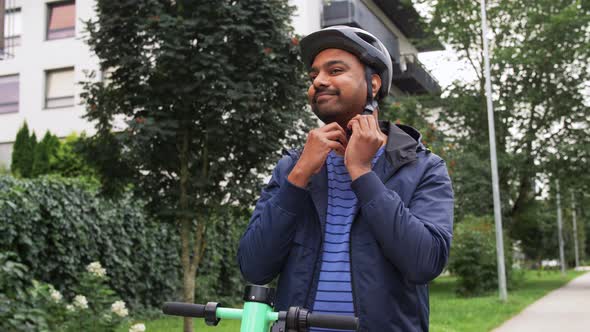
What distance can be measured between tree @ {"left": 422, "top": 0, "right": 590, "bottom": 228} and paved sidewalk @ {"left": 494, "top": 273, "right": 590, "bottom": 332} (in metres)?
7.50

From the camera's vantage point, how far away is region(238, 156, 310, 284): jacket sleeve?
1.88 m

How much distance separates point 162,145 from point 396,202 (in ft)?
20.8

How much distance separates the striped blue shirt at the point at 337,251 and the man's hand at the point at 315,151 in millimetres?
138

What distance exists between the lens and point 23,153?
19.6 metres

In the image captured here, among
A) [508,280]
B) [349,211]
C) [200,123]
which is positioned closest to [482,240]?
[508,280]

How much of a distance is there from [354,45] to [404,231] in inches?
22.5

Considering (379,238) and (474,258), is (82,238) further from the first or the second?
(474,258)

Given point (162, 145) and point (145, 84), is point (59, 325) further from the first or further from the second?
point (145, 84)

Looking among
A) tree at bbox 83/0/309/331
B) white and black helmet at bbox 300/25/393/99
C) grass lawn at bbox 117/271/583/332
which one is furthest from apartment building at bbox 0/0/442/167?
white and black helmet at bbox 300/25/393/99

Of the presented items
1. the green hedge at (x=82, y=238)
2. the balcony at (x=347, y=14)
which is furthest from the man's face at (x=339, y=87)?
the balcony at (x=347, y=14)

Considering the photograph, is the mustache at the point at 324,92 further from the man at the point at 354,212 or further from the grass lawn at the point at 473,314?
the grass lawn at the point at 473,314

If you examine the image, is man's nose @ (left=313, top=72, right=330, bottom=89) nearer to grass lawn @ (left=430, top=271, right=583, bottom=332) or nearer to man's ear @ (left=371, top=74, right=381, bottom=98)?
man's ear @ (left=371, top=74, right=381, bottom=98)

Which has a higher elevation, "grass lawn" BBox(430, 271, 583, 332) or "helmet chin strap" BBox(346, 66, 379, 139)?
"helmet chin strap" BBox(346, 66, 379, 139)

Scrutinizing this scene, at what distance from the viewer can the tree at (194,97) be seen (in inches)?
295
